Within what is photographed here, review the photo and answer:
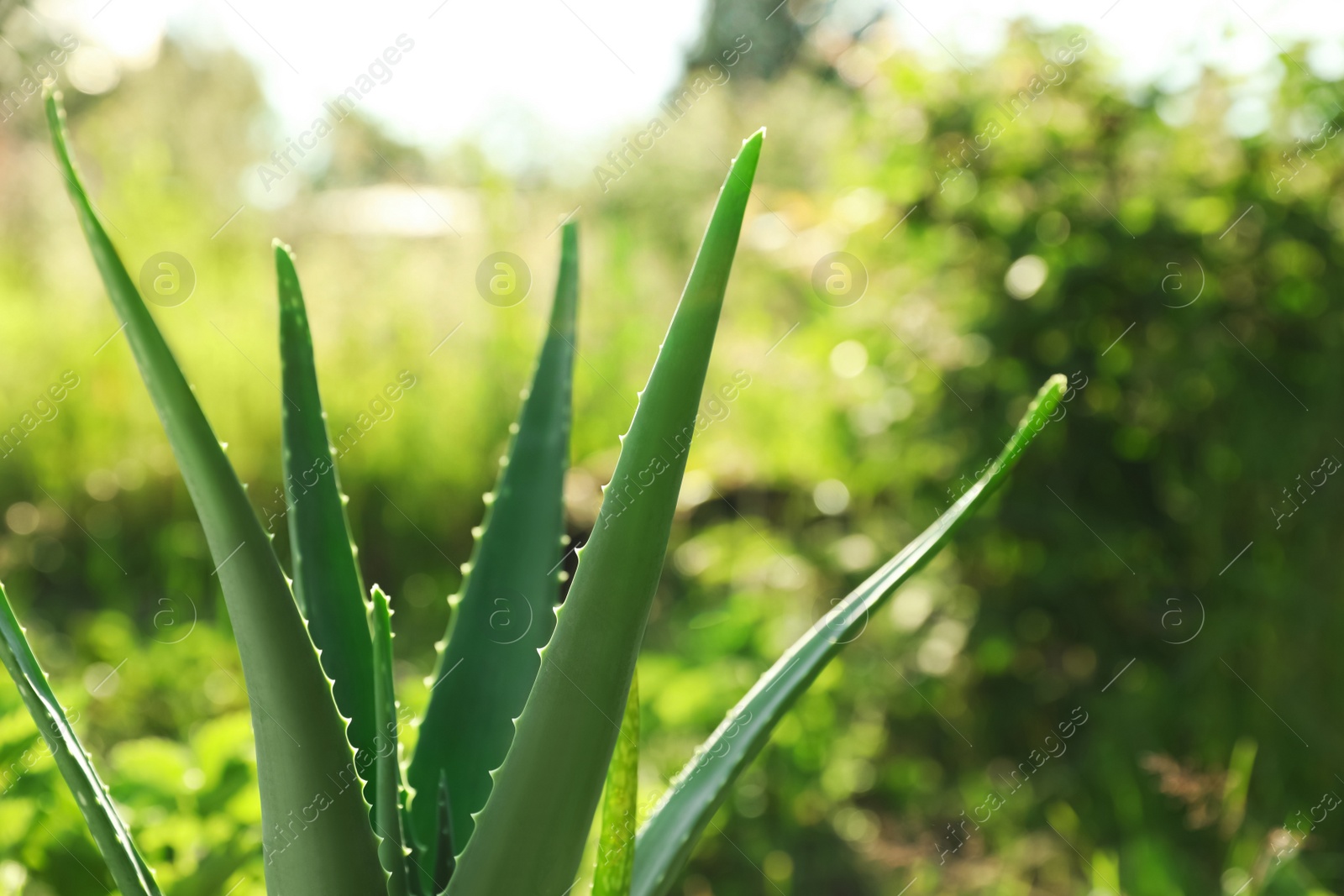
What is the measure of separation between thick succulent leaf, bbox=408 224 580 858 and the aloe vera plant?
0.06ft

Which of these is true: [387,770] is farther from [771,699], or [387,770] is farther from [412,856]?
[771,699]

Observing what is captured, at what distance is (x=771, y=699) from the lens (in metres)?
0.79

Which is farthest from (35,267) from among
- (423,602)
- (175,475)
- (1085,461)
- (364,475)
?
(1085,461)

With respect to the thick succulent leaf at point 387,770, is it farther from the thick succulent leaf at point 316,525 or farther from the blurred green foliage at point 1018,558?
the blurred green foliage at point 1018,558

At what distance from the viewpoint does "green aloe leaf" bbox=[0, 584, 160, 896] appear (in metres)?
0.66

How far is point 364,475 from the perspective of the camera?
4262mm

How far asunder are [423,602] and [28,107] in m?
5.73

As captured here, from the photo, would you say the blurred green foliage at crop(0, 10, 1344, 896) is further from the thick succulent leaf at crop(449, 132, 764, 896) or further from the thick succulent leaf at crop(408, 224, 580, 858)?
the thick succulent leaf at crop(449, 132, 764, 896)

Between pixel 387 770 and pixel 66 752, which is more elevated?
pixel 66 752

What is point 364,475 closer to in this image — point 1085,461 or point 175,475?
point 175,475

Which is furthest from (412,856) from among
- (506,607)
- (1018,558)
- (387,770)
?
(1018,558)

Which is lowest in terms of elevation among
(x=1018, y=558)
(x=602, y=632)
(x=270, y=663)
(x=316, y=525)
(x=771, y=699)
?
(x=1018, y=558)

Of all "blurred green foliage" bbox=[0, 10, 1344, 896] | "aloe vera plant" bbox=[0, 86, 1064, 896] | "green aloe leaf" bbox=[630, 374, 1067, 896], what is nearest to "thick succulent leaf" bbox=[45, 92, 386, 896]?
"aloe vera plant" bbox=[0, 86, 1064, 896]

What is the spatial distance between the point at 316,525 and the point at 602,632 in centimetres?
37
